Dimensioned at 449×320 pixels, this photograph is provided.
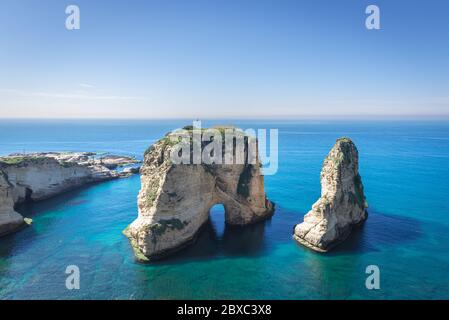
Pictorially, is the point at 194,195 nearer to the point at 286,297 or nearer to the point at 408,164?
the point at 286,297

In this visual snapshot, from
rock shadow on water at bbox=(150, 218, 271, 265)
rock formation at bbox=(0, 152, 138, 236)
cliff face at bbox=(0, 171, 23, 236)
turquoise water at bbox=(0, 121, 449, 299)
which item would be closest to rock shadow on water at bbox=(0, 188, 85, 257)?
turquoise water at bbox=(0, 121, 449, 299)

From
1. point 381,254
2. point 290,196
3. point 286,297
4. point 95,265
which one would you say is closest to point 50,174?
point 95,265

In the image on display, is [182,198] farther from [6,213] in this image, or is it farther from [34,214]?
[34,214]

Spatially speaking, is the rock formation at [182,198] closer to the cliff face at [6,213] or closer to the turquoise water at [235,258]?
the turquoise water at [235,258]

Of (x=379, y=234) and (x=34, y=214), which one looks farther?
(x=34, y=214)

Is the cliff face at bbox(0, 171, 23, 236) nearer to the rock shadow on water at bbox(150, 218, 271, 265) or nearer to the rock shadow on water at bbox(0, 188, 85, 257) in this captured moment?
the rock shadow on water at bbox(0, 188, 85, 257)

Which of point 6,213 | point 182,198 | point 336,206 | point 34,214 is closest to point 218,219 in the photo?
point 182,198
